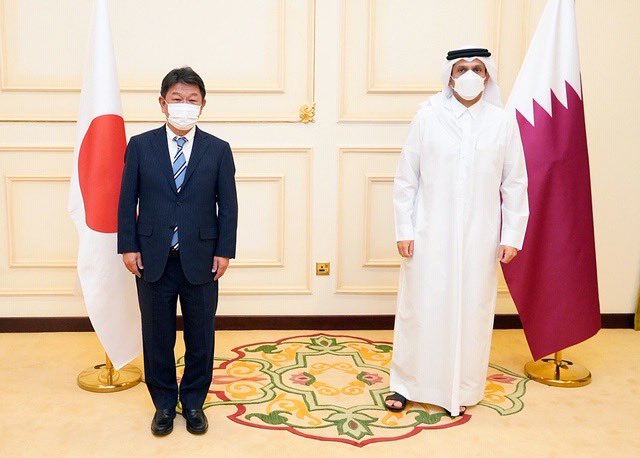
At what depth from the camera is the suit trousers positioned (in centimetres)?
279

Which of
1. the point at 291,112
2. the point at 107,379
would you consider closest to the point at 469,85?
the point at 291,112

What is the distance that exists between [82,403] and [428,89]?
2.57 metres

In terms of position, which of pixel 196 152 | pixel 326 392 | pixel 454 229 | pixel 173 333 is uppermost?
pixel 196 152

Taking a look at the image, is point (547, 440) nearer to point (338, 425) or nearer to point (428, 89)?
point (338, 425)

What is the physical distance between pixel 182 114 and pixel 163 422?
1228 mm

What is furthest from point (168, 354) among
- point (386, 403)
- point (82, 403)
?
point (386, 403)

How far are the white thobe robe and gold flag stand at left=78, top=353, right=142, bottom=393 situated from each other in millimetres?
1345

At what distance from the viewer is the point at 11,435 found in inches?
110

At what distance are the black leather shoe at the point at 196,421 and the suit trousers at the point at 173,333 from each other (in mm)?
23

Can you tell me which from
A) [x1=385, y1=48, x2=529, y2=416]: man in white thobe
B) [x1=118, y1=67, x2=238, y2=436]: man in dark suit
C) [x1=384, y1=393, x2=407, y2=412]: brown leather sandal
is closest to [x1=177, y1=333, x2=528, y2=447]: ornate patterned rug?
[x1=384, y1=393, x2=407, y2=412]: brown leather sandal

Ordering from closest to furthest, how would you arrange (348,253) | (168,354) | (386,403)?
(168,354), (386,403), (348,253)

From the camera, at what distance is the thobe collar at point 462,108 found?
9.80 ft

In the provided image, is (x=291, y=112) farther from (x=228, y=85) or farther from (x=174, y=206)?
(x=174, y=206)

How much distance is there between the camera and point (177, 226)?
8.87 ft
